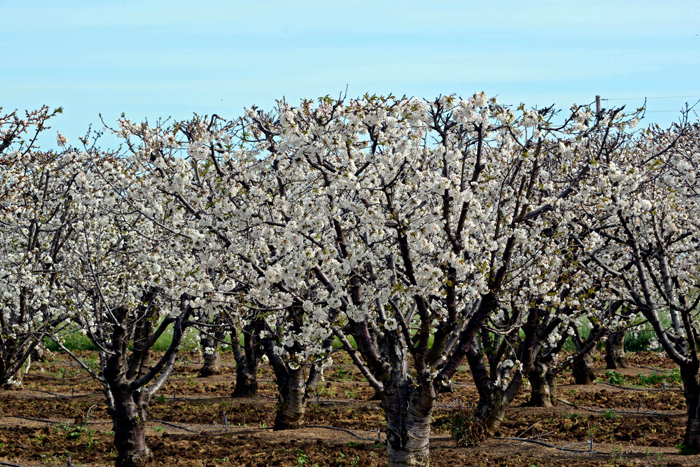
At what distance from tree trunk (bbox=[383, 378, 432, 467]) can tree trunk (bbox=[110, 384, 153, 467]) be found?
14.3 feet

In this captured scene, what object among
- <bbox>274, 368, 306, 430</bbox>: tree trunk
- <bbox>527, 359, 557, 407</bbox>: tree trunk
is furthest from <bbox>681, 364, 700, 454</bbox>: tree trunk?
<bbox>274, 368, 306, 430</bbox>: tree trunk

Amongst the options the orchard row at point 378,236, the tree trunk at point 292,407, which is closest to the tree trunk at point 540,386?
the orchard row at point 378,236

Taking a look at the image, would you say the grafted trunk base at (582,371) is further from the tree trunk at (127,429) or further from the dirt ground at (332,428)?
the tree trunk at (127,429)

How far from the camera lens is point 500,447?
1213cm

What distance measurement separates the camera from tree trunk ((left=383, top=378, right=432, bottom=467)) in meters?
9.19

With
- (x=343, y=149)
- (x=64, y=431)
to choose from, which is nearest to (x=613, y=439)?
(x=343, y=149)

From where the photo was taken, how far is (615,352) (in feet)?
74.4

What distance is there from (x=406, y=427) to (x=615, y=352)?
51.9 feet

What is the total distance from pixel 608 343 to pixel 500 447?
11.5 metres

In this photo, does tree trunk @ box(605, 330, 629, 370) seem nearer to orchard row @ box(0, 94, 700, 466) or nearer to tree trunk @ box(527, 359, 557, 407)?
tree trunk @ box(527, 359, 557, 407)

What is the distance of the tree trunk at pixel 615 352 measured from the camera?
874 inches

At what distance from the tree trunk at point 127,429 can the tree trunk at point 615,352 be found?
15934 mm

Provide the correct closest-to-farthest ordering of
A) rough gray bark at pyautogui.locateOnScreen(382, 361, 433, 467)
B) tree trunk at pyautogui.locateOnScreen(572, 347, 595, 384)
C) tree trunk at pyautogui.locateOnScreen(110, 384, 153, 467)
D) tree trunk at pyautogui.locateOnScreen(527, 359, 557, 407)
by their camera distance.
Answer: rough gray bark at pyautogui.locateOnScreen(382, 361, 433, 467), tree trunk at pyautogui.locateOnScreen(110, 384, 153, 467), tree trunk at pyautogui.locateOnScreen(527, 359, 557, 407), tree trunk at pyautogui.locateOnScreen(572, 347, 595, 384)

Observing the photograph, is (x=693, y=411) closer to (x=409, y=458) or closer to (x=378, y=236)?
(x=409, y=458)
